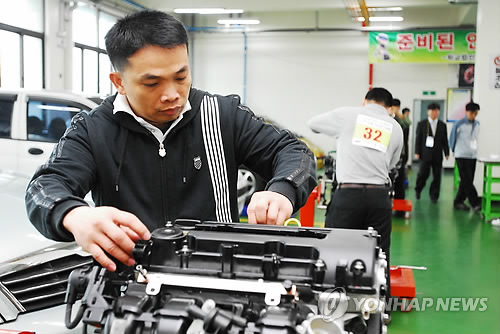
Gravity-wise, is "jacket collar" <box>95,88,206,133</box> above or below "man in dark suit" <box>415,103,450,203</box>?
above

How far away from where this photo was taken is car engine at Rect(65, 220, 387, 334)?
3.33 ft

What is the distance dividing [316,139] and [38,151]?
11147mm

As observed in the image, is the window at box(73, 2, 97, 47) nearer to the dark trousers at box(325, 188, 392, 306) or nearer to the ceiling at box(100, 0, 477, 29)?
the ceiling at box(100, 0, 477, 29)

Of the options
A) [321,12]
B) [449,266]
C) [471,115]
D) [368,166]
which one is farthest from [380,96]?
[321,12]

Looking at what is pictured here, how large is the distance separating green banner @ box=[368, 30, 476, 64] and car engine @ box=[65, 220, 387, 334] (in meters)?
13.9

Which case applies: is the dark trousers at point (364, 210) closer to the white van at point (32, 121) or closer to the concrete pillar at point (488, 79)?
the white van at point (32, 121)

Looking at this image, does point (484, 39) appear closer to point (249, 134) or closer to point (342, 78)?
point (342, 78)

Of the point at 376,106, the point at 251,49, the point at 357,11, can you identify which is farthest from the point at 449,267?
the point at 251,49

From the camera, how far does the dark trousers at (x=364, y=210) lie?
4.05m

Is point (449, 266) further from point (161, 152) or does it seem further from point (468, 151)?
point (161, 152)

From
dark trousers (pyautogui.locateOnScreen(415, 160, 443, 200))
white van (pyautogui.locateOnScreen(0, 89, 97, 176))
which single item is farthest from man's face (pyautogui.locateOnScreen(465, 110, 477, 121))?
white van (pyautogui.locateOnScreen(0, 89, 97, 176))

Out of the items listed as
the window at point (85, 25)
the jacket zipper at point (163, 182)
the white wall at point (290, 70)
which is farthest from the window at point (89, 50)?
the jacket zipper at point (163, 182)

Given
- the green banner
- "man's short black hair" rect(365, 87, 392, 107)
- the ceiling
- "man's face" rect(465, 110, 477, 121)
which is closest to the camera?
"man's short black hair" rect(365, 87, 392, 107)

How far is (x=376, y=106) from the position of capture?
165 inches
